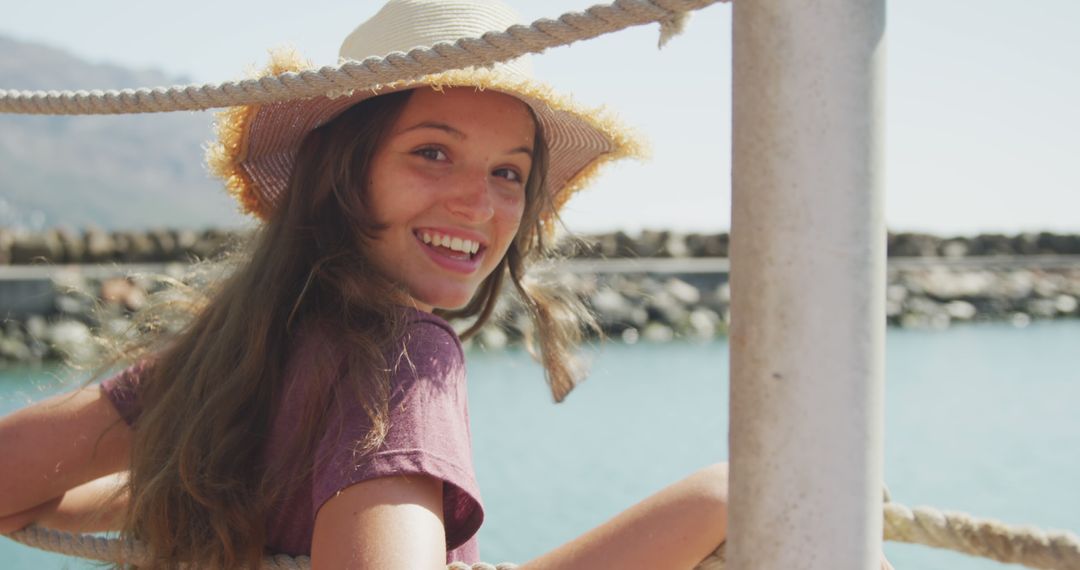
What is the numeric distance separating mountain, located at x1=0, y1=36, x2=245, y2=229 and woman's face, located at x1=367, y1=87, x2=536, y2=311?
10735cm

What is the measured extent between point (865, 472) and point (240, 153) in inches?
50.0

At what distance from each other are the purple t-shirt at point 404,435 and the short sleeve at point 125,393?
391mm

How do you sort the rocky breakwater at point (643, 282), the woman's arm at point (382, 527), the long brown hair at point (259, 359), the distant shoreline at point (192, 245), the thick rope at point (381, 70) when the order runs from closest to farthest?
the thick rope at point (381, 70), the woman's arm at point (382, 527), the long brown hair at point (259, 359), the rocky breakwater at point (643, 282), the distant shoreline at point (192, 245)

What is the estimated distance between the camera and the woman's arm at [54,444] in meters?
1.60

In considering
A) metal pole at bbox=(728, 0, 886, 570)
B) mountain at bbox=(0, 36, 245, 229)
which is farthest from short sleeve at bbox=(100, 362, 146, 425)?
mountain at bbox=(0, 36, 245, 229)

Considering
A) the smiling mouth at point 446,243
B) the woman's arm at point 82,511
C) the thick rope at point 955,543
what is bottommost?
the woman's arm at point 82,511

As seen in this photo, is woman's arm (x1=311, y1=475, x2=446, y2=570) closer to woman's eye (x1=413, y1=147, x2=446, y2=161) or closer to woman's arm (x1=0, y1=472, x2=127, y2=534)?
woman's eye (x1=413, y1=147, x2=446, y2=161)

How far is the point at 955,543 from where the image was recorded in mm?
1191

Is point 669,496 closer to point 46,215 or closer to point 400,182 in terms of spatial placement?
point 400,182

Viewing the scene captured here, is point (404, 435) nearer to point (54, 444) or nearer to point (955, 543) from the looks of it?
point (955, 543)

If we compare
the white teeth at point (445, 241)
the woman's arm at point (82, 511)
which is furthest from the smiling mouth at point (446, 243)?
the woman's arm at point (82, 511)

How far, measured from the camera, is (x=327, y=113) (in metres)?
1.65

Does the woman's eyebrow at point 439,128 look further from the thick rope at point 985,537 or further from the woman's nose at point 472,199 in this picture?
the thick rope at point 985,537

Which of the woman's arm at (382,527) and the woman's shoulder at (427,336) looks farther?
the woman's shoulder at (427,336)
